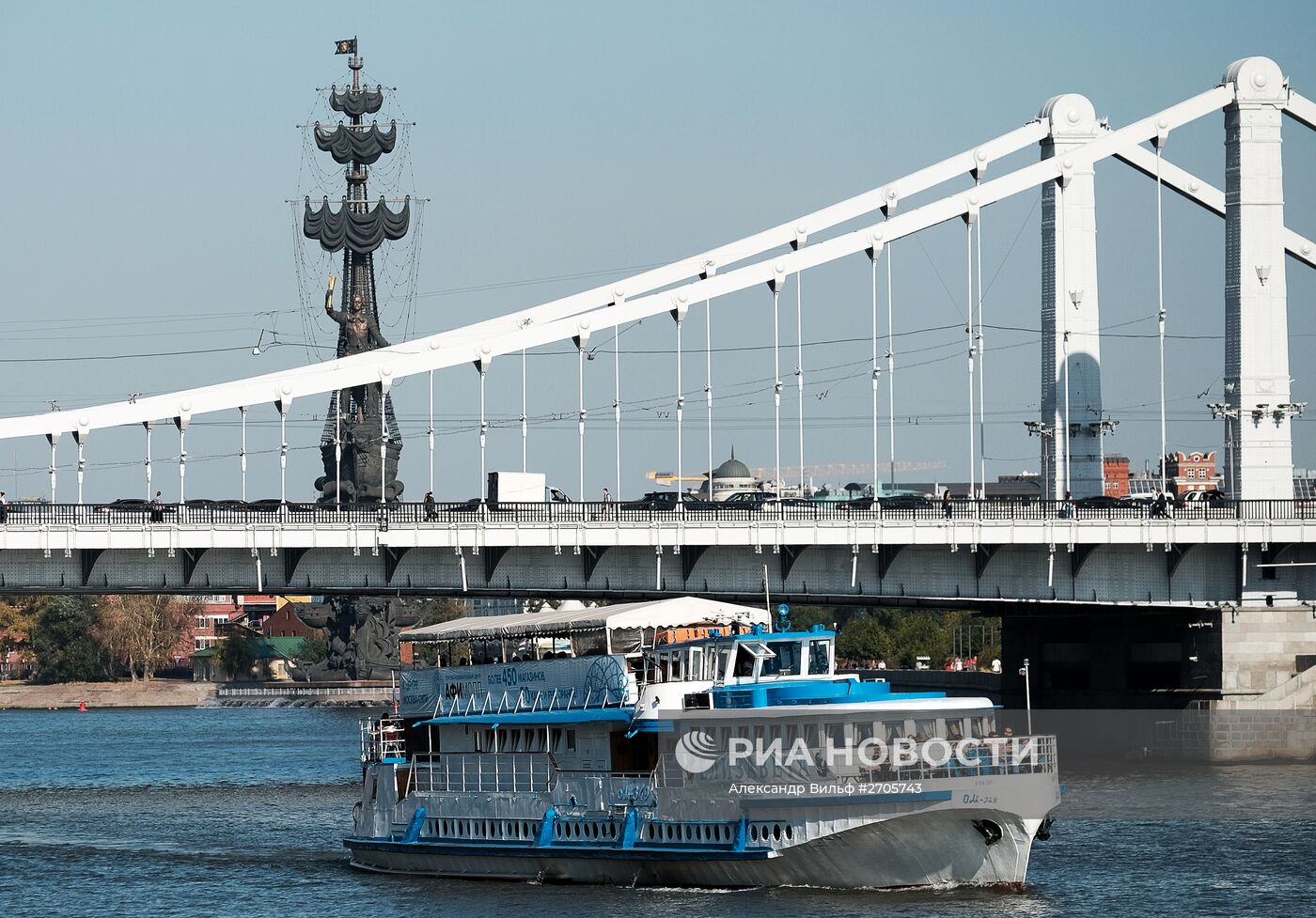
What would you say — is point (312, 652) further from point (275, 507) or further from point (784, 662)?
point (784, 662)

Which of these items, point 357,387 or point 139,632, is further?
point 139,632

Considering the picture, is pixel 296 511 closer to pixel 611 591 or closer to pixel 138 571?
pixel 138 571

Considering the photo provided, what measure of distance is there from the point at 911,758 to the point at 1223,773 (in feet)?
105

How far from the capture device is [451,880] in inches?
2053

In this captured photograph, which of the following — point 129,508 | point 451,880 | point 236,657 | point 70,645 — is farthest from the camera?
point 236,657

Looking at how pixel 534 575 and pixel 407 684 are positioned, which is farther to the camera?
pixel 534 575

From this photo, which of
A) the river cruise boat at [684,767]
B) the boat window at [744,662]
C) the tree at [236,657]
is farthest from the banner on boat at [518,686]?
the tree at [236,657]

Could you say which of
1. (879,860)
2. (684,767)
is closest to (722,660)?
(684,767)

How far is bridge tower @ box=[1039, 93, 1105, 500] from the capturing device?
3479 inches

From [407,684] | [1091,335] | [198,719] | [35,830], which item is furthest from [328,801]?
[198,719]

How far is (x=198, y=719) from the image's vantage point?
14488cm

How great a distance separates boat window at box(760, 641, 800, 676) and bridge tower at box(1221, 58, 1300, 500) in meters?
38.2

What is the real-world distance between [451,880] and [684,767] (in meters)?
8.15

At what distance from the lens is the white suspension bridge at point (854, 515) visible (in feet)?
240
